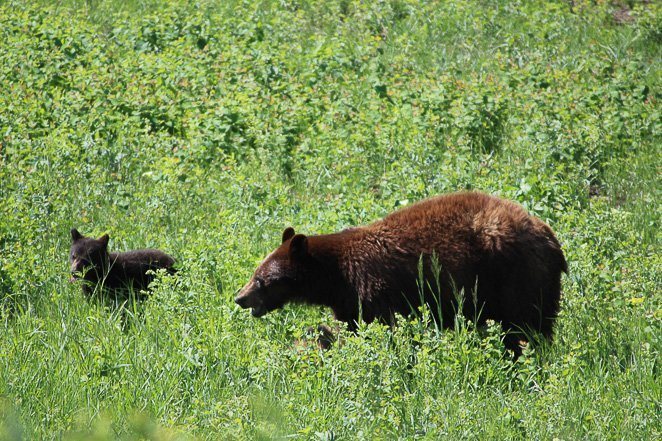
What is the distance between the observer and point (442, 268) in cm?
647

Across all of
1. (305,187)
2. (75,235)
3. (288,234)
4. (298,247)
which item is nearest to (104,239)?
(75,235)

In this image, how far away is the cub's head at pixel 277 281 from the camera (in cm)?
667

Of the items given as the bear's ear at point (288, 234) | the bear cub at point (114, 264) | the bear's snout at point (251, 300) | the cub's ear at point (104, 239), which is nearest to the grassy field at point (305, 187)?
the bear's snout at point (251, 300)

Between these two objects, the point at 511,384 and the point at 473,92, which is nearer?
the point at 511,384

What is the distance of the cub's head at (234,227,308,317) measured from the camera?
6.67 metres

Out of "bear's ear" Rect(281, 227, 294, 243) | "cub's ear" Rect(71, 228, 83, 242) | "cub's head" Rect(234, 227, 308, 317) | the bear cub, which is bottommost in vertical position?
the bear cub

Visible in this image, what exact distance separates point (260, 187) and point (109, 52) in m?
5.14

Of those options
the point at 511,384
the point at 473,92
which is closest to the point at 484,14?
the point at 473,92

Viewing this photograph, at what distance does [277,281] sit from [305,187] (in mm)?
3021

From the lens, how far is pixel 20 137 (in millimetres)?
10266

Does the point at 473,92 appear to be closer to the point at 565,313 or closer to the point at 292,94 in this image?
the point at 292,94

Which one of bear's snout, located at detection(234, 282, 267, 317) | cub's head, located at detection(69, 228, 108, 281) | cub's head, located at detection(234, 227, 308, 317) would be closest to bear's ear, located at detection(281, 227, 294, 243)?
cub's head, located at detection(234, 227, 308, 317)

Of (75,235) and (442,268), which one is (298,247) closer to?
(442,268)

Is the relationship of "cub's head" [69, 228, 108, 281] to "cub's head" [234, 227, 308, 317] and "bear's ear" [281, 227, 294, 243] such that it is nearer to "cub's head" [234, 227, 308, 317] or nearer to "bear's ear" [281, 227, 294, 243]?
"cub's head" [234, 227, 308, 317]
